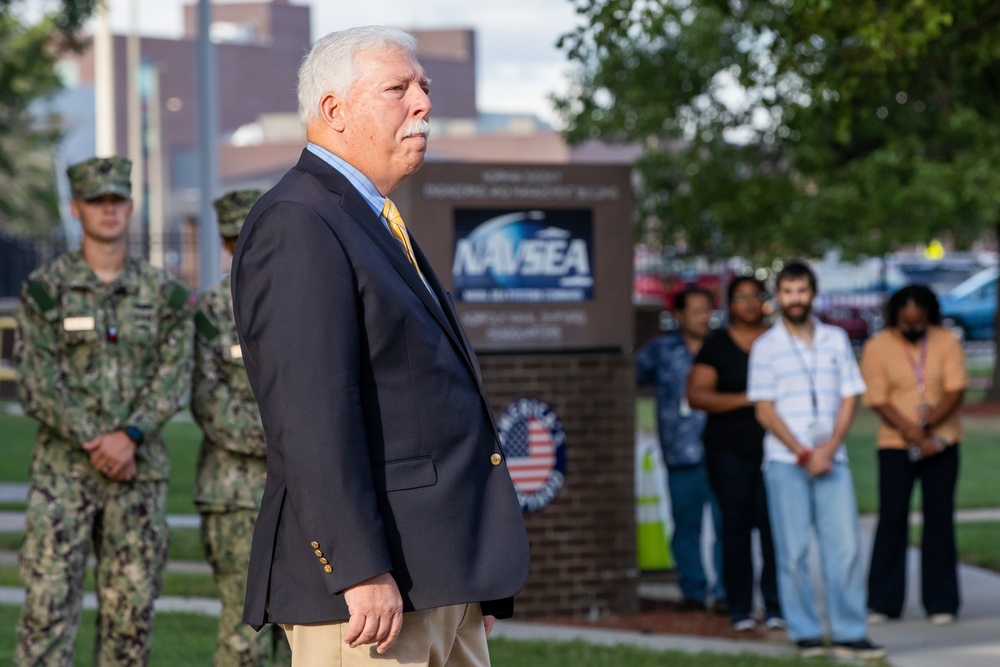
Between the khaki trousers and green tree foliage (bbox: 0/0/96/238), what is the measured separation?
39.0 ft

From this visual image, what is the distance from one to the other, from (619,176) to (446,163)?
A: 110 cm

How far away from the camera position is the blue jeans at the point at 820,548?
24.9 ft

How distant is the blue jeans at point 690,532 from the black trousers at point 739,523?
0.53 m

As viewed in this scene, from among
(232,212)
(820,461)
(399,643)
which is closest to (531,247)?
(820,461)

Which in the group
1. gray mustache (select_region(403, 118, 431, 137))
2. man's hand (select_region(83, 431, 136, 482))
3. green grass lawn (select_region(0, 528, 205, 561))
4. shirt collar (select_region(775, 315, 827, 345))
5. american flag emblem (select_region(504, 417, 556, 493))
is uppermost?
gray mustache (select_region(403, 118, 431, 137))

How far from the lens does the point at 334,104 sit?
10.6 ft

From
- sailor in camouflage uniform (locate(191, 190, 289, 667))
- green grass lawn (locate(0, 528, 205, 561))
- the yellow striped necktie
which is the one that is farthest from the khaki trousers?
green grass lawn (locate(0, 528, 205, 561))

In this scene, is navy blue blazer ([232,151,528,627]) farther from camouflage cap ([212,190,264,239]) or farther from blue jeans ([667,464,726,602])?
blue jeans ([667,464,726,602])

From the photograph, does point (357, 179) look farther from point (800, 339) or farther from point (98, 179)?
point (800, 339)

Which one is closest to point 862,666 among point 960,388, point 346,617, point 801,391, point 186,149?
point 801,391

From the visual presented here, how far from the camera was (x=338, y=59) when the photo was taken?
10.6 feet

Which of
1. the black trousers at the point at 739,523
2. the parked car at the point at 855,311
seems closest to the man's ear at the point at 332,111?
the black trousers at the point at 739,523

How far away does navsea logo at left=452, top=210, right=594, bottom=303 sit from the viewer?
27.9 ft

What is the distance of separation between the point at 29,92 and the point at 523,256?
994 inches
